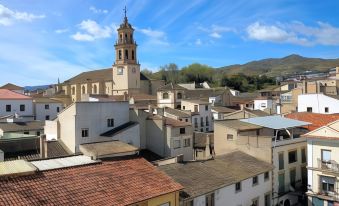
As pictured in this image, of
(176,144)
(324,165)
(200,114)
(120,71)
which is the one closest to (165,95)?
(200,114)

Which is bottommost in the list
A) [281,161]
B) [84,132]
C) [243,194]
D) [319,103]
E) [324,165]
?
[243,194]

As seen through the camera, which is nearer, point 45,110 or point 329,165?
point 329,165

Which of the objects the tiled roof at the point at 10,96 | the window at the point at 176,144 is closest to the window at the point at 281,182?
the window at the point at 176,144

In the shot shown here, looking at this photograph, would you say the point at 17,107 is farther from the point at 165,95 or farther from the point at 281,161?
the point at 281,161

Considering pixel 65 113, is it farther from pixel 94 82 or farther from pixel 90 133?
pixel 94 82

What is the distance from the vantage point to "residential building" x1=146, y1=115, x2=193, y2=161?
37156mm

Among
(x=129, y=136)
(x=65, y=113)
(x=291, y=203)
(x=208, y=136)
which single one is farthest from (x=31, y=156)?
(x=291, y=203)

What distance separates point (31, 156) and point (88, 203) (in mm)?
21321

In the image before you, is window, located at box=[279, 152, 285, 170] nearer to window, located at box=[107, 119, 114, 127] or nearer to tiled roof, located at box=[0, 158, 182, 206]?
tiled roof, located at box=[0, 158, 182, 206]

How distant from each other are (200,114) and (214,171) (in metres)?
33.6

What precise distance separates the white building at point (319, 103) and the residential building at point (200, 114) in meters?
15.6

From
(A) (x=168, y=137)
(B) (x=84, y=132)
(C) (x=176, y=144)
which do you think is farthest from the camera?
(C) (x=176, y=144)

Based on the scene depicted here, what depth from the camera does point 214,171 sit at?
24.5 metres

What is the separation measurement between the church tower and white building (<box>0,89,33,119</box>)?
26284 mm
